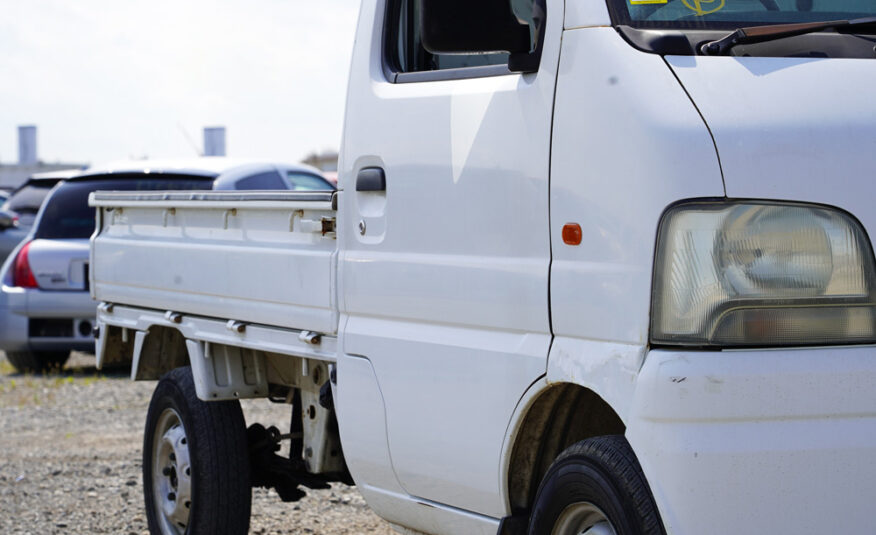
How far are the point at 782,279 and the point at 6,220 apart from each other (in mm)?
12022

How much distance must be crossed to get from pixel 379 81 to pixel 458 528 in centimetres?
137

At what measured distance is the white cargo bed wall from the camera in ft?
14.6

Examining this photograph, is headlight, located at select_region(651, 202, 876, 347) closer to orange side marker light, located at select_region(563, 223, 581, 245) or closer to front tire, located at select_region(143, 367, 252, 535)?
orange side marker light, located at select_region(563, 223, 581, 245)

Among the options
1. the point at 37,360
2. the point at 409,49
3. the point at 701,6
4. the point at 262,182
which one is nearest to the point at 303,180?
the point at 262,182

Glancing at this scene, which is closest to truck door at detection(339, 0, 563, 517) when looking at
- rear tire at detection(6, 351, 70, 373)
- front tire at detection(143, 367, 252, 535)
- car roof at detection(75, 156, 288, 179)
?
front tire at detection(143, 367, 252, 535)

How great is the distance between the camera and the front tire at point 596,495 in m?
2.91

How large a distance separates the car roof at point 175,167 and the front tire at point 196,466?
4.63 metres

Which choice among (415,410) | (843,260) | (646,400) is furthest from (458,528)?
(843,260)

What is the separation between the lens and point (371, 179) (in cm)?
404

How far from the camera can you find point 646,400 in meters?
2.82

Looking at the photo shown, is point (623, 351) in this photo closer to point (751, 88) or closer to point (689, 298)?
point (689, 298)

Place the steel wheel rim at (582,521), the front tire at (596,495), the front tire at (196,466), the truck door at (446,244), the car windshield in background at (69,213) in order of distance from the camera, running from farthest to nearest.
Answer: the car windshield in background at (69,213)
the front tire at (196,466)
the truck door at (446,244)
the steel wheel rim at (582,521)
the front tire at (596,495)

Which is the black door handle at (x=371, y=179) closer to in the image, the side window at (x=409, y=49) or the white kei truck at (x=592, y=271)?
the white kei truck at (x=592, y=271)

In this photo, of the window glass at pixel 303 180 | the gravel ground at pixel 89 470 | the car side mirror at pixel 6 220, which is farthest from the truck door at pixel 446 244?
the car side mirror at pixel 6 220
